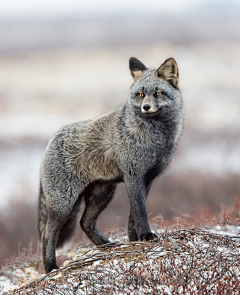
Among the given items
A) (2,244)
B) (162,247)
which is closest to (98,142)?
(162,247)

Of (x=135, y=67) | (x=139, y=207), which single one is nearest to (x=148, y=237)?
(x=139, y=207)

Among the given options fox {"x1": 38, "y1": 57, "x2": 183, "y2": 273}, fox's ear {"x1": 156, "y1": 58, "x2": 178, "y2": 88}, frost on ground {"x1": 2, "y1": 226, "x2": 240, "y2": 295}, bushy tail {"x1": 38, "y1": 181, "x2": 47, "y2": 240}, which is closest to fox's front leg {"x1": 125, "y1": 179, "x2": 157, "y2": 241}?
fox {"x1": 38, "y1": 57, "x2": 183, "y2": 273}

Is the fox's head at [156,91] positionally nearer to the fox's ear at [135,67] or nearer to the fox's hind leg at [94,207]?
the fox's ear at [135,67]

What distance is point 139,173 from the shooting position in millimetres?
6023

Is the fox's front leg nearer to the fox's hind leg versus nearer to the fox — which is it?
the fox

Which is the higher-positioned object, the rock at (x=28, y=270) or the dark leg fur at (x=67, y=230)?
the dark leg fur at (x=67, y=230)

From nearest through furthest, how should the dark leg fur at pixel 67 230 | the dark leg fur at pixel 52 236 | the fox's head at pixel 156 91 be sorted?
the fox's head at pixel 156 91, the dark leg fur at pixel 52 236, the dark leg fur at pixel 67 230

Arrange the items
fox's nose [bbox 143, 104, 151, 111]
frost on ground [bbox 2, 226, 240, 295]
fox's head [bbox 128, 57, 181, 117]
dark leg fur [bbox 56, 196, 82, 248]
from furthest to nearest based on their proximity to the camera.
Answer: dark leg fur [bbox 56, 196, 82, 248], fox's head [bbox 128, 57, 181, 117], fox's nose [bbox 143, 104, 151, 111], frost on ground [bbox 2, 226, 240, 295]

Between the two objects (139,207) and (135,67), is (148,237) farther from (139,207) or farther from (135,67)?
(135,67)

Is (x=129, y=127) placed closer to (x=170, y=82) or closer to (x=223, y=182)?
(x=170, y=82)

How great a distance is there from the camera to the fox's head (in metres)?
5.86

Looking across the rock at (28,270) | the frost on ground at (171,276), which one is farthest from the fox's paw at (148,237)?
the rock at (28,270)

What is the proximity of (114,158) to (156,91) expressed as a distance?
1298mm

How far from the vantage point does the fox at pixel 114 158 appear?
602cm
